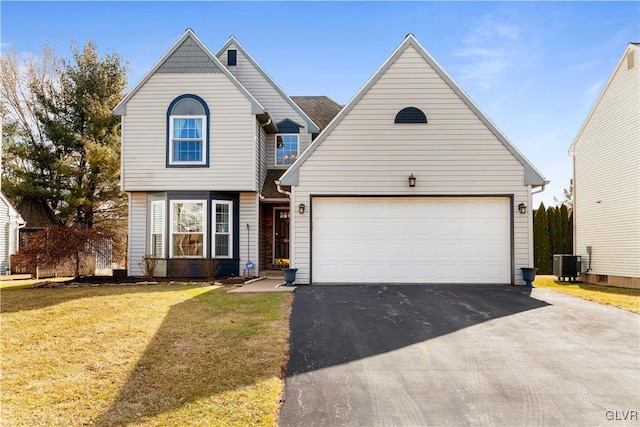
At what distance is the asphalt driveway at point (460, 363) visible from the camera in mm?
4715

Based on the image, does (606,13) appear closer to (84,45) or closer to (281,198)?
(281,198)

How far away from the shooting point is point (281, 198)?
1706cm

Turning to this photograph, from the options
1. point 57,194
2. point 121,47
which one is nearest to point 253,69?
point 121,47

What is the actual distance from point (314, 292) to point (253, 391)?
6.64 meters

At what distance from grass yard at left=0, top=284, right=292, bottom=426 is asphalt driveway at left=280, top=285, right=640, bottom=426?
17.7 inches

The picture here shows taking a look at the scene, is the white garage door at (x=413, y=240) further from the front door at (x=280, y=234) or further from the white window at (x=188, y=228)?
the front door at (x=280, y=234)

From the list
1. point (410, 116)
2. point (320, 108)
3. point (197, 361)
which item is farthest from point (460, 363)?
point (320, 108)

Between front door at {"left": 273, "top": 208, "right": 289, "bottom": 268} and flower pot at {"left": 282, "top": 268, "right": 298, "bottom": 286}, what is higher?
front door at {"left": 273, "top": 208, "right": 289, "bottom": 268}

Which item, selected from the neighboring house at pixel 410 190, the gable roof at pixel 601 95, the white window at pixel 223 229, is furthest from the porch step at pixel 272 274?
the gable roof at pixel 601 95

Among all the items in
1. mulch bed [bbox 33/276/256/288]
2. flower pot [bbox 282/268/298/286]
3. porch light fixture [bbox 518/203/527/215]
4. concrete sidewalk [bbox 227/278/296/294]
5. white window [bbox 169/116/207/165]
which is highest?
white window [bbox 169/116/207/165]

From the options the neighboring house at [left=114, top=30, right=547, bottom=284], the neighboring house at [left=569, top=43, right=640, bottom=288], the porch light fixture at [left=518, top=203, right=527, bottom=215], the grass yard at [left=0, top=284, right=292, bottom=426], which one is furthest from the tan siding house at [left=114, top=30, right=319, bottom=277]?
the neighboring house at [left=569, top=43, right=640, bottom=288]

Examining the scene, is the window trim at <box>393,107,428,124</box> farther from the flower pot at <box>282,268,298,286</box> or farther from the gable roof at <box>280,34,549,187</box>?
the flower pot at <box>282,268,298,286</box>

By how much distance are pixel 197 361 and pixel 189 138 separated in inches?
442

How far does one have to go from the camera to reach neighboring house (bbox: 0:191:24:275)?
2164cm
